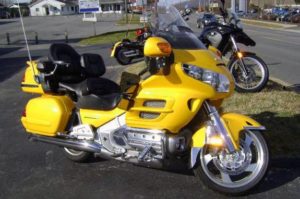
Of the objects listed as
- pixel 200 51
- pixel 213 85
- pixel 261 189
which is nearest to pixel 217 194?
pixel 261 189

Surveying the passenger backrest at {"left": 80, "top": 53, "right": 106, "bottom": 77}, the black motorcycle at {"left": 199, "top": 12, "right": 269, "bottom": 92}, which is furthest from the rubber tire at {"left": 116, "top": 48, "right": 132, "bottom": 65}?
the black motorcycle at {"left": 199, "top": 12, "right": 269, "bottom": 92}

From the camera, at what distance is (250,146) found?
14.6 feet

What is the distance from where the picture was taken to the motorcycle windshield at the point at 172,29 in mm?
4477

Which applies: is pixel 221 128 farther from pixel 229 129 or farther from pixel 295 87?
pixel 295 87

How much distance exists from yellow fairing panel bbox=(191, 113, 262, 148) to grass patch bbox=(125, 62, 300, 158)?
3.62ft

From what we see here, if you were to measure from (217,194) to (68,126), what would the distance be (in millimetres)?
1804

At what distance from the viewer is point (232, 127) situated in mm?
4324

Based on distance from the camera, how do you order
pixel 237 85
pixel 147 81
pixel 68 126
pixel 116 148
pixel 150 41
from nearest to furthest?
1. pixel 150 41
2. pixel 147 81
3. pixel 116 148
4. pixel 68 126
5. pixel 237 85

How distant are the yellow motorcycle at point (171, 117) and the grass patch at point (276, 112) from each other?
0.67 meters

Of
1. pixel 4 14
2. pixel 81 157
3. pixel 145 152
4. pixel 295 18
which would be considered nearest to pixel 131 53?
pixel 145 152

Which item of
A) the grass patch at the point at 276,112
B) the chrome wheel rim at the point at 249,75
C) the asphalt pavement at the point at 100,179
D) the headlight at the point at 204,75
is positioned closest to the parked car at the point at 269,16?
the grass patch at the point at 276,112

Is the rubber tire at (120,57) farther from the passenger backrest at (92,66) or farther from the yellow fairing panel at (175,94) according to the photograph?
the passenger backrest at (92,66)

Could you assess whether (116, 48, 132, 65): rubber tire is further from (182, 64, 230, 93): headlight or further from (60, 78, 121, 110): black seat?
(182, 64, 230, 93): headlight

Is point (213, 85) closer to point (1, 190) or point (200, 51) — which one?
point (200, 51)
